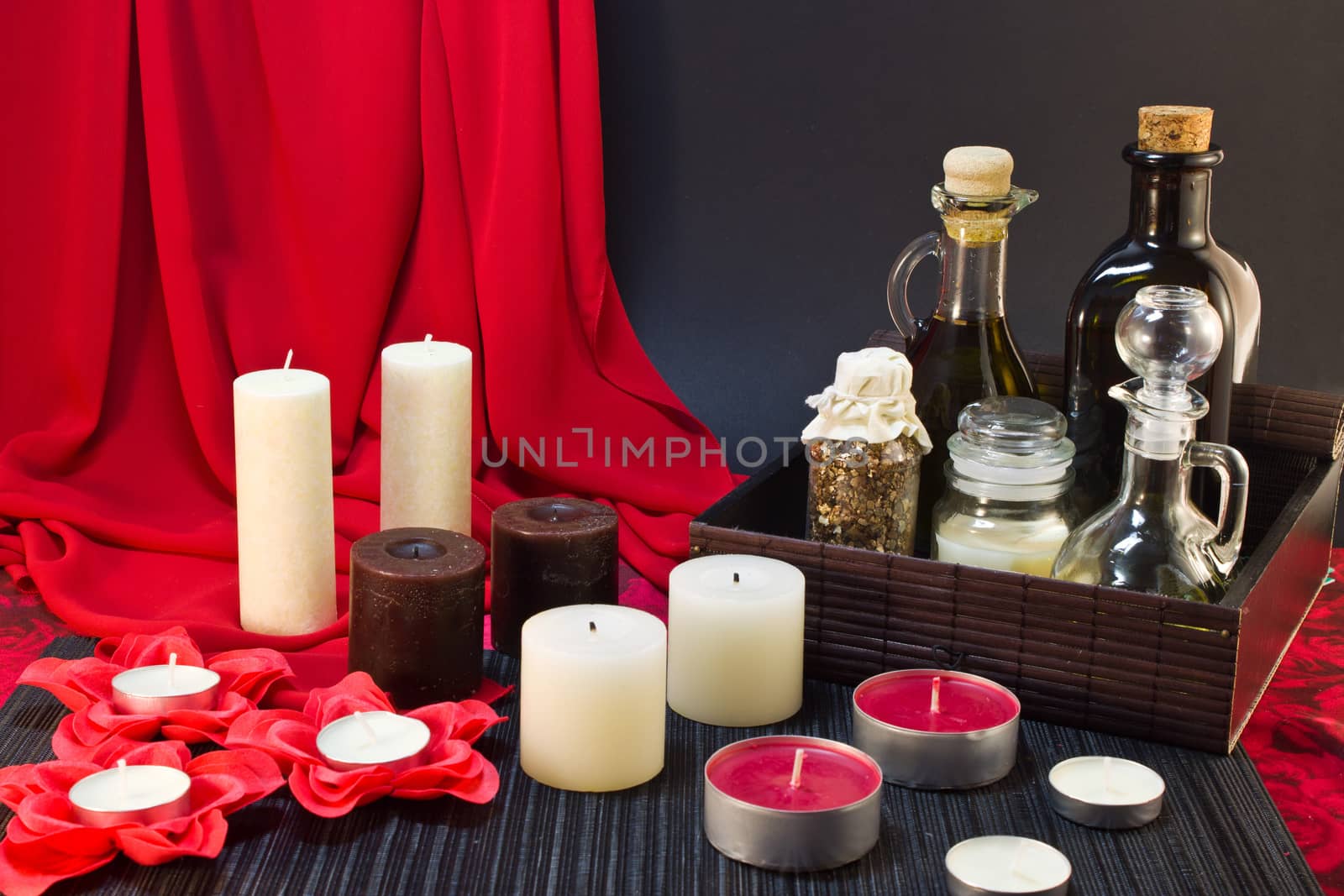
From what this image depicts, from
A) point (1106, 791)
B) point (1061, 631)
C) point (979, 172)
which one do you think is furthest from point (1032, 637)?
point (979, 172)

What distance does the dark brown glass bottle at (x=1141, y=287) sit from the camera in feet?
3.51

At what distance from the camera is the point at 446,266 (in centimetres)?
161

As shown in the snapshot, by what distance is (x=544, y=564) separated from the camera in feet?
3.43

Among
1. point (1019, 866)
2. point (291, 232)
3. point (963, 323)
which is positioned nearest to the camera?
point (1019, 866)

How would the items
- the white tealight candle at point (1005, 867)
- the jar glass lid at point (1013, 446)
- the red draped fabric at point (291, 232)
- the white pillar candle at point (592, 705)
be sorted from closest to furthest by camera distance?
the white tealight candle at point (1005, 867) < the white pillar candle at point (592, 705) < the jar glass lid at point (1013, 446) < the red draped fabric at point (291, 232)

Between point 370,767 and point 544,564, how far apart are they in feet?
0.82

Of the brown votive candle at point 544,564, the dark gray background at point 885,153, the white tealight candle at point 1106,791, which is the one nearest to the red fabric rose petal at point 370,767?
the brown votive candle at point 544,564

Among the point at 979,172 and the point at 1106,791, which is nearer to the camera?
the point at 1106,791

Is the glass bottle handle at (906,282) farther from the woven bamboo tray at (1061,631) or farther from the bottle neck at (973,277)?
the woven bamboo tray at (1061,631)

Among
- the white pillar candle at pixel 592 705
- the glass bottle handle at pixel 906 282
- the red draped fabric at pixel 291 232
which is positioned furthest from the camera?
the red draped fabric at pixel 291 232

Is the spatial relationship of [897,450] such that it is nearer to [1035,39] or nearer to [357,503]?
[357,503]

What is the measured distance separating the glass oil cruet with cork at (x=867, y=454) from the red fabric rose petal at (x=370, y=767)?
0.29m

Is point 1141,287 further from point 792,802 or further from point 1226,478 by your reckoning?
point 792,802

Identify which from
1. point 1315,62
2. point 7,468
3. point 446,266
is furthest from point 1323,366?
point 7,468
